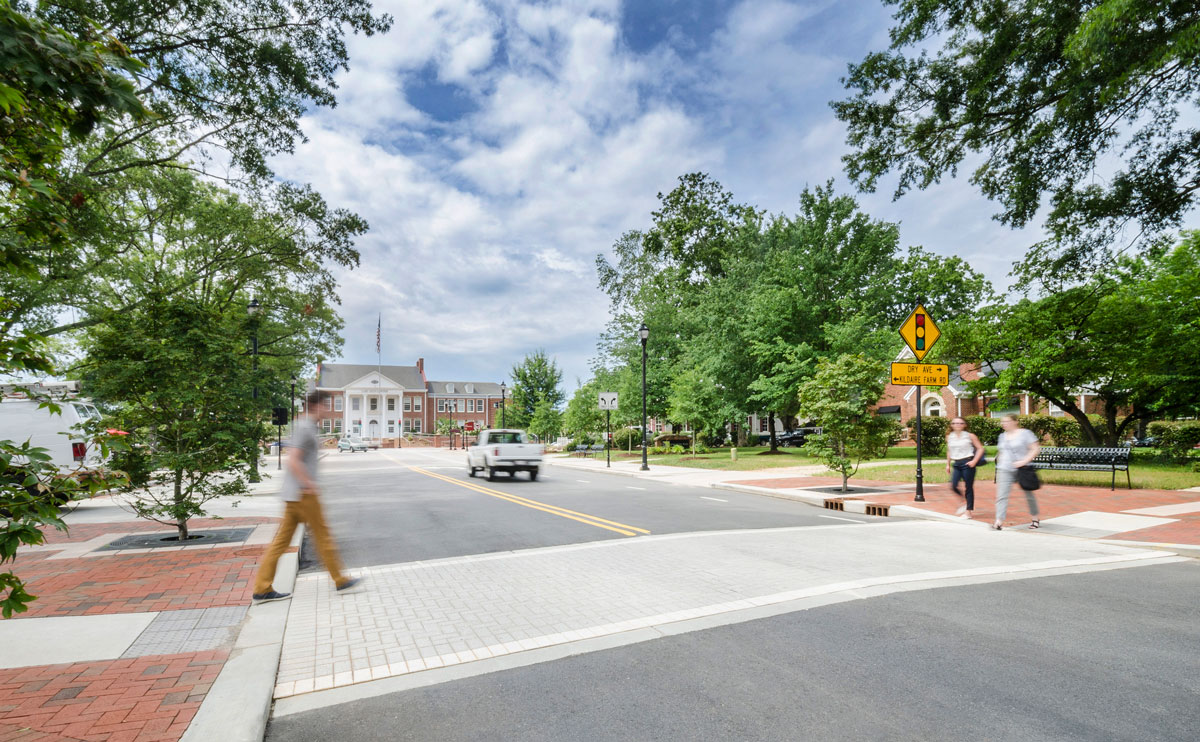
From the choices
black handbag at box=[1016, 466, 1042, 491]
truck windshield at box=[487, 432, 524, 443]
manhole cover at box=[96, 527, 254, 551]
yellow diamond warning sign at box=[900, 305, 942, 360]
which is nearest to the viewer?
manhole cover at box=[96, 527, 254, 551]

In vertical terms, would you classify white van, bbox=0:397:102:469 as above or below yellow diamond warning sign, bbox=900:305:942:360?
below

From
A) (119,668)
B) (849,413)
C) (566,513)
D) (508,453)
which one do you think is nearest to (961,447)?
(849,413)

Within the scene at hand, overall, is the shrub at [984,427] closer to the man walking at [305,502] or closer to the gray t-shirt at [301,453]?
the man walking at [305,502]

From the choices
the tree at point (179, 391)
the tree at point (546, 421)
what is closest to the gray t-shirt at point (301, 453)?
the tree at point (179, 391)

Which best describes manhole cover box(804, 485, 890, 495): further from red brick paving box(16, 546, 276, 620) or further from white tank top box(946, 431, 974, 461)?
red brick paving box(16, 546, 276, 620)

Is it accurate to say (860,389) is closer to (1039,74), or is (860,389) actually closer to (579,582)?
(1039,74)

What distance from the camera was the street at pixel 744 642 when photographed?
3322mm

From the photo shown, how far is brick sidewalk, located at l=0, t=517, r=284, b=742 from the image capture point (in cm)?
321

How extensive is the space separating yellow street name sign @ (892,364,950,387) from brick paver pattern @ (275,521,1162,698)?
4.82m

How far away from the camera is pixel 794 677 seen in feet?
12.7

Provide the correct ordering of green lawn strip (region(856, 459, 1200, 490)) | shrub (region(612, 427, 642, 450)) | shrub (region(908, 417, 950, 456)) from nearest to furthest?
green lawn strip (region(856, 459, 1200, 490)) < shrub (region(908, 417, 950, 456)) < shrub (region(612, 427, 642, 450))

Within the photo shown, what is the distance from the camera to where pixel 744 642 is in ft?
14.7

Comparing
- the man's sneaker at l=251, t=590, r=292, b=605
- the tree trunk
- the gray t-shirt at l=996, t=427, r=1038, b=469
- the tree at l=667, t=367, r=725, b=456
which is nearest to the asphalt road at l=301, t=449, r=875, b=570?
the man's sneaker at l=251, t=590, r=292, b=605

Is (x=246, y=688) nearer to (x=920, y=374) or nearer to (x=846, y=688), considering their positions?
(x=846, y=688)
